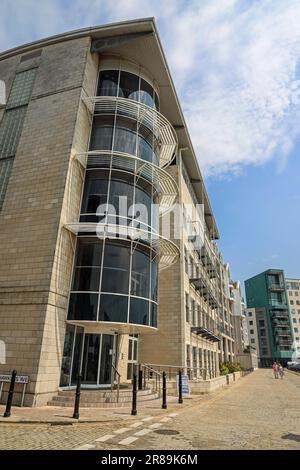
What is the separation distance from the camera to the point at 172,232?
22.9 meters

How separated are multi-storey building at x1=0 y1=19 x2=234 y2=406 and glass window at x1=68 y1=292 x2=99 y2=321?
4cm

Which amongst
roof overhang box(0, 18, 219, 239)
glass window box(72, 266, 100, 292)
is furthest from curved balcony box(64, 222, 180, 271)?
roof overhang box(0, 18, 219, 239)

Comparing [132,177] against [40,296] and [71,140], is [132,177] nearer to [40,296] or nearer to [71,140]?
[71,140]

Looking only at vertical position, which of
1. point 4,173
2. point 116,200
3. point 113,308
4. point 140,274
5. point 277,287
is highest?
point 277,287

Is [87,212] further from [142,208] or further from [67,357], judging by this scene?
[67,357]

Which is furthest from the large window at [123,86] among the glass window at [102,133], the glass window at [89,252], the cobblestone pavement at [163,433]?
the cobblestone pavement at [163,433]

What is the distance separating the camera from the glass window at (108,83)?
1812cm

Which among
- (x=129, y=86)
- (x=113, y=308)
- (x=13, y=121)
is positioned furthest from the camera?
(x=129, y=86)

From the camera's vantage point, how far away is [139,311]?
14266 millimetres

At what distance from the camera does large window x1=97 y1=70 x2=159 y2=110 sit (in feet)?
59.8

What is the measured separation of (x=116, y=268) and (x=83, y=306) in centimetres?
218

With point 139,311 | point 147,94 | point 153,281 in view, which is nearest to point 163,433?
point 139,311

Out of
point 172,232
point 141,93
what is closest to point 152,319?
point 172,232

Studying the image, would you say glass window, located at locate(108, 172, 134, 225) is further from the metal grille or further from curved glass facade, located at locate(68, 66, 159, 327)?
the metal grille
